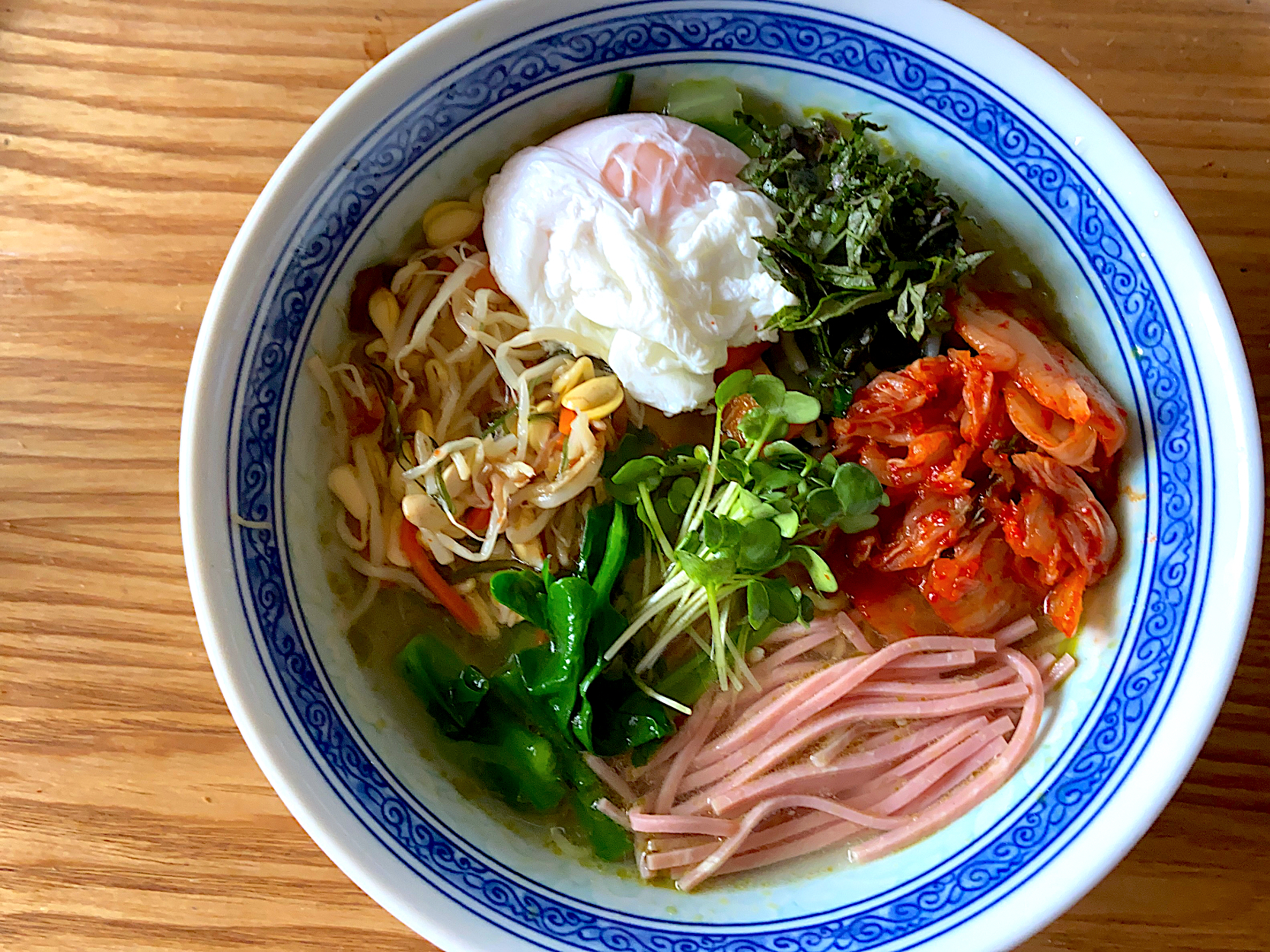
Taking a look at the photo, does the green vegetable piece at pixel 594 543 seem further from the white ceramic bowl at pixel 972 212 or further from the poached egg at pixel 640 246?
the white ceramic bowl at pixel 972 212

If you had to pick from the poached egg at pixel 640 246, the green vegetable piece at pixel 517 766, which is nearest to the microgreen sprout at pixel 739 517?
the poached egg at pixel 640 246

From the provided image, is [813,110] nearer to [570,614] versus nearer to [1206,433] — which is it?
[1206,433]

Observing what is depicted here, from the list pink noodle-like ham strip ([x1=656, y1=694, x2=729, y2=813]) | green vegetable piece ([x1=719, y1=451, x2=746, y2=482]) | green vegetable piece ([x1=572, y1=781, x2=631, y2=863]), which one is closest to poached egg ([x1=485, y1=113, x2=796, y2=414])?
green vegetable piece ([x1=719, y1=451, x2=746, y2=482])

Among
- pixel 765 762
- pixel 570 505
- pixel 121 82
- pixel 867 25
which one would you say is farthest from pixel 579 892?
pixel 121 82

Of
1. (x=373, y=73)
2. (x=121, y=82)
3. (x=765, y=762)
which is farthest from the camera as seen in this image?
(x=121, y=82)

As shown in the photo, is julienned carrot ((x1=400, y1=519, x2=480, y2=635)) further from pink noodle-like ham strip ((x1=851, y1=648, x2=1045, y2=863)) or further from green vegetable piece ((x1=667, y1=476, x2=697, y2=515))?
pink noodle-like ham strip ((x1=851, y1=648, x2=1045, y2=863))

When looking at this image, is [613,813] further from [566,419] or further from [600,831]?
[566,419]
